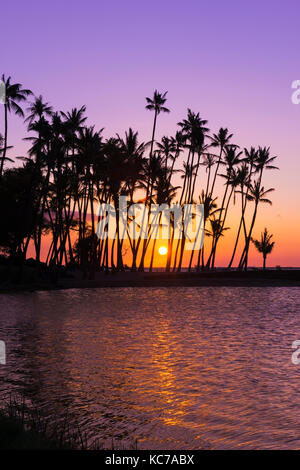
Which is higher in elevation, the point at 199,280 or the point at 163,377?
the point at 199,280

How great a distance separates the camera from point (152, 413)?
8984mm

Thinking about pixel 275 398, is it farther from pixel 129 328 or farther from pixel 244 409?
pixel 129 328

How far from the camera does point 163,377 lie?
11914 millimetres

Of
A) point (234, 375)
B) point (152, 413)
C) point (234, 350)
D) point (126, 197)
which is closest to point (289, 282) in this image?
point (126, 197)

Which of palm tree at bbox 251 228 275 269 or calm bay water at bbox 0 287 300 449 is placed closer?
calm bay water at bbox 0 287 300 449

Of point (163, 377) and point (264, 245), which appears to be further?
point (264, 245)

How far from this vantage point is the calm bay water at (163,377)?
8.07 m

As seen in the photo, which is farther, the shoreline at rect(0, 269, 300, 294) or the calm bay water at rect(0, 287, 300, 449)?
the shoreline at rect(0, 269, 300, 294)

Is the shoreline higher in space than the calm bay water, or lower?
higher

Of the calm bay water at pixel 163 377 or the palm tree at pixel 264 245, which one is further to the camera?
the palm tree at pixel 264 245

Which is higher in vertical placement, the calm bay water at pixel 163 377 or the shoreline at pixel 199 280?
the shoreline at pixel 199 280

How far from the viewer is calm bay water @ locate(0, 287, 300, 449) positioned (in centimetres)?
807

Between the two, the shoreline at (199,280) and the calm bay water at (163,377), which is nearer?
the calm bay water at (163,377)

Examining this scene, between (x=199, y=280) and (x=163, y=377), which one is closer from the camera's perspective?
(x=163, y=377)
